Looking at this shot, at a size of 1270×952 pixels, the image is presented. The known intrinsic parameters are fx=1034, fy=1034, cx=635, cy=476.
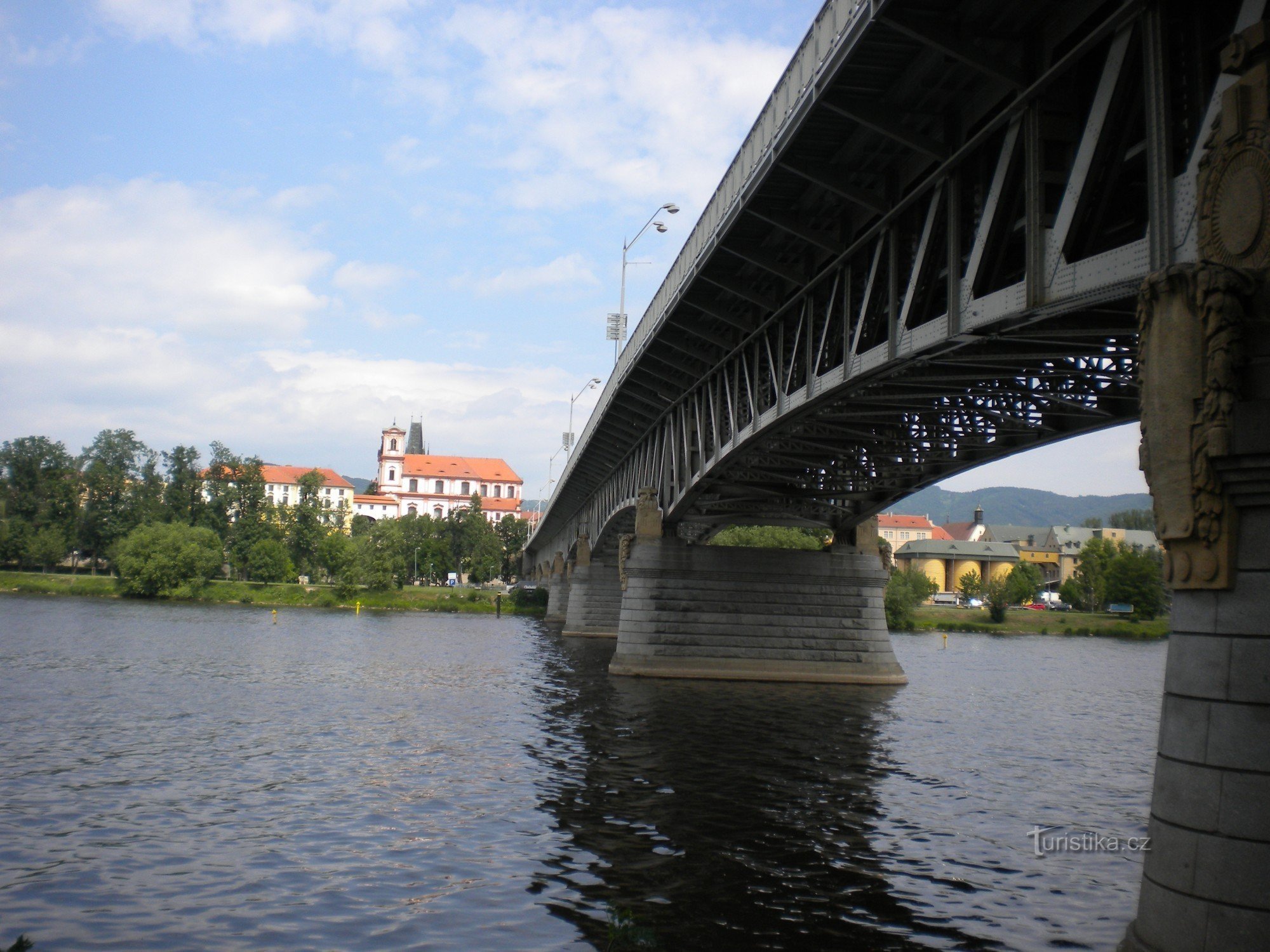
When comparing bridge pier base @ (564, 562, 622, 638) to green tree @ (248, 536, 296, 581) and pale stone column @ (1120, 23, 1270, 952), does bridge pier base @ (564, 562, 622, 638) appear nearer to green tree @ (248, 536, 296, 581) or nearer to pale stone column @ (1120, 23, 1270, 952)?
green tree @ (248, 536, 296, 581)

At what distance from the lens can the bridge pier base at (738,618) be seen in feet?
121

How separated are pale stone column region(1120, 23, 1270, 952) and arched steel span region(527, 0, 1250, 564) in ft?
3.97

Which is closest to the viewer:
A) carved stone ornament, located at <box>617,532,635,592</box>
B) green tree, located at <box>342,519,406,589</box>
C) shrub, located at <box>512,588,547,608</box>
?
carved stone ornament, located at <box>617,532,635,592</box>

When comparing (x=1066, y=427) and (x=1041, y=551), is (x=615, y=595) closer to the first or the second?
(x=1066, y=427)

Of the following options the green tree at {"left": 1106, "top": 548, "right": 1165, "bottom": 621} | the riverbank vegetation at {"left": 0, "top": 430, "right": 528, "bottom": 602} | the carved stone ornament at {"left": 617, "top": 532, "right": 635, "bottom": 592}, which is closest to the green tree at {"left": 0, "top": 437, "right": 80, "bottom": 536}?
the riverbank vegetation at {"left": 0, "top": 430, "right": 528, "bottom": 602}

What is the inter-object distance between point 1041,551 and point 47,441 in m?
150

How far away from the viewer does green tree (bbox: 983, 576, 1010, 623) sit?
104 metres

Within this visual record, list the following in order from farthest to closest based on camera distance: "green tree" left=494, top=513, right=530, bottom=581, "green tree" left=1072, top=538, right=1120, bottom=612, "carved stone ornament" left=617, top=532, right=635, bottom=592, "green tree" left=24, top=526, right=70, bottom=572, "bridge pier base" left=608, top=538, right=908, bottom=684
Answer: "green tree" left=494, top=513, right=530, bottom=581
"green tree" left=1072, top=538, right=1120, bottom=612
"green tree" left=24, top=526, right=70, bottom=572
"carved stone ornament" left=617, top=532, right=635, bottom=592
"bridge pier base" left=608, top=538, right=908, bottom=684

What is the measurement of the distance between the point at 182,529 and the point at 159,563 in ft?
21.9

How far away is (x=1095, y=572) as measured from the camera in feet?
386

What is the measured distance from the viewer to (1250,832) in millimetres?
7422

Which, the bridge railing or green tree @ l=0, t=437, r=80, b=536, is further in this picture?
green tree @ l=0, t=437, r=80, b=536

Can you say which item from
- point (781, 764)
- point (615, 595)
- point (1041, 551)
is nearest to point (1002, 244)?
point (781, 764)

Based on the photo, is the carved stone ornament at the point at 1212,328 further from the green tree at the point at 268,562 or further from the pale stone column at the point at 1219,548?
the green tree at the point at 268,562
